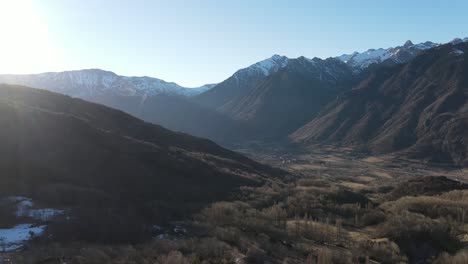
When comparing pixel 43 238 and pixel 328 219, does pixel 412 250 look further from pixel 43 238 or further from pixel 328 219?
pixel 43 238

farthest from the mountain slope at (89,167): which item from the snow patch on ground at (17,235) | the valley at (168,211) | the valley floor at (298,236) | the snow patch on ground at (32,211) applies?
the snow patch on ground at (17,235)

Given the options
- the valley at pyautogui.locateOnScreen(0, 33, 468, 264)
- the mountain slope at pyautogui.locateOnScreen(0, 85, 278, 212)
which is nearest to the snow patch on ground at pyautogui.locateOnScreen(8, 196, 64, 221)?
the valley at pyautogui.locateOnScreen(0, 33, 468, 264)

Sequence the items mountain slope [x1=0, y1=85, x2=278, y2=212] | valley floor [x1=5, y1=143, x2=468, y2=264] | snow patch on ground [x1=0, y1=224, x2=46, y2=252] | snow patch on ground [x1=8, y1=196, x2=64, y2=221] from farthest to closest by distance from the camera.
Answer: mountain slope [x1=0, y1=85, x2=278, y2=212] < snow patch on ground [x1=8, y1=196, x2=64, y2=221] < snow patch on ground [x1=0, y1=224, x2=46, y2=252] < valley floor [x1=5, y1=143, x2=468, y2=264]

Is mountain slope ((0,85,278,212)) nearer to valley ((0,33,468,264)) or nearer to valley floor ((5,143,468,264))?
valley ((0,33,468,264))

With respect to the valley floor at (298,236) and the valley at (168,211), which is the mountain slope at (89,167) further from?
the valley floor at (298,236)

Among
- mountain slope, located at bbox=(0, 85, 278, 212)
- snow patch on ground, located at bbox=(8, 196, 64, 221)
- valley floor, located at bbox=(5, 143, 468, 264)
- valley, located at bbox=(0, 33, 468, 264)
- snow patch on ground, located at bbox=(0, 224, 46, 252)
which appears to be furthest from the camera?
mountain slope, located at bbox=(0, 85, 278, 212)

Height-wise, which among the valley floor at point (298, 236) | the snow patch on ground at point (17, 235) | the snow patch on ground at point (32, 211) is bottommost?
the valley floor at point (298, 236)

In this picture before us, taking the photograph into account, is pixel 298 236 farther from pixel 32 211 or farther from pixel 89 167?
pixel 89 167

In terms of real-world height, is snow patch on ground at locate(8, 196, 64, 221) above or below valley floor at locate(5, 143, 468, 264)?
above

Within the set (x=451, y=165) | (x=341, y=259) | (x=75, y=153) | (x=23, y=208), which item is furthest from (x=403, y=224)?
(x=451, y=165)
